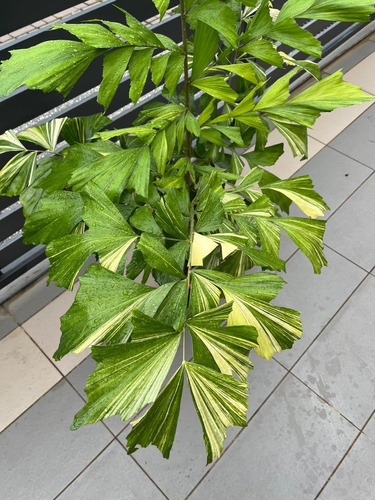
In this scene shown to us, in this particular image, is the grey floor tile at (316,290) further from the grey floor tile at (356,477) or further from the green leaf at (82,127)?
the green leaf at (82,127)

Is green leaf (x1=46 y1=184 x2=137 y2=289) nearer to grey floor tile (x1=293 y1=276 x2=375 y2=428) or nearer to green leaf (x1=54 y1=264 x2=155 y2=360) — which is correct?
green leaf (x1=54 y1=264 x2=155 y2=360)

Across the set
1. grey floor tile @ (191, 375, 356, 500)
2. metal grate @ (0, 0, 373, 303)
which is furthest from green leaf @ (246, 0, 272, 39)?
grey floor tile @ (191, 375, 356, 500)

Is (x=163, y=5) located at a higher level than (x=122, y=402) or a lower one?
higher

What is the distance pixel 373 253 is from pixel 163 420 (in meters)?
1.70

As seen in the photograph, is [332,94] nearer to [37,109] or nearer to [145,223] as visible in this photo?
[145,223]

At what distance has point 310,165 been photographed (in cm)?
Result: 234

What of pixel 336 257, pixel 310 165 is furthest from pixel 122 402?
pixel 310 165

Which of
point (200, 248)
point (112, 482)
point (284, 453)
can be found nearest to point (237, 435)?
point (284, 453)

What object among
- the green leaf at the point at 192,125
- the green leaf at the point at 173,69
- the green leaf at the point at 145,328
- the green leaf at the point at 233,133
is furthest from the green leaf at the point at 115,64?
the green leaf at the point at 145,328

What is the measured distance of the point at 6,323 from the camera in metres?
1.81

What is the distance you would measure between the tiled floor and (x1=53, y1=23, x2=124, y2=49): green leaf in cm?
131

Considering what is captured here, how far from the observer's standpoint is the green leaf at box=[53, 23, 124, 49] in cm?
70

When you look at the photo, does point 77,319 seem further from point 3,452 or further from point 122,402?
point 3,452

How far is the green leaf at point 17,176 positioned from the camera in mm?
1107
